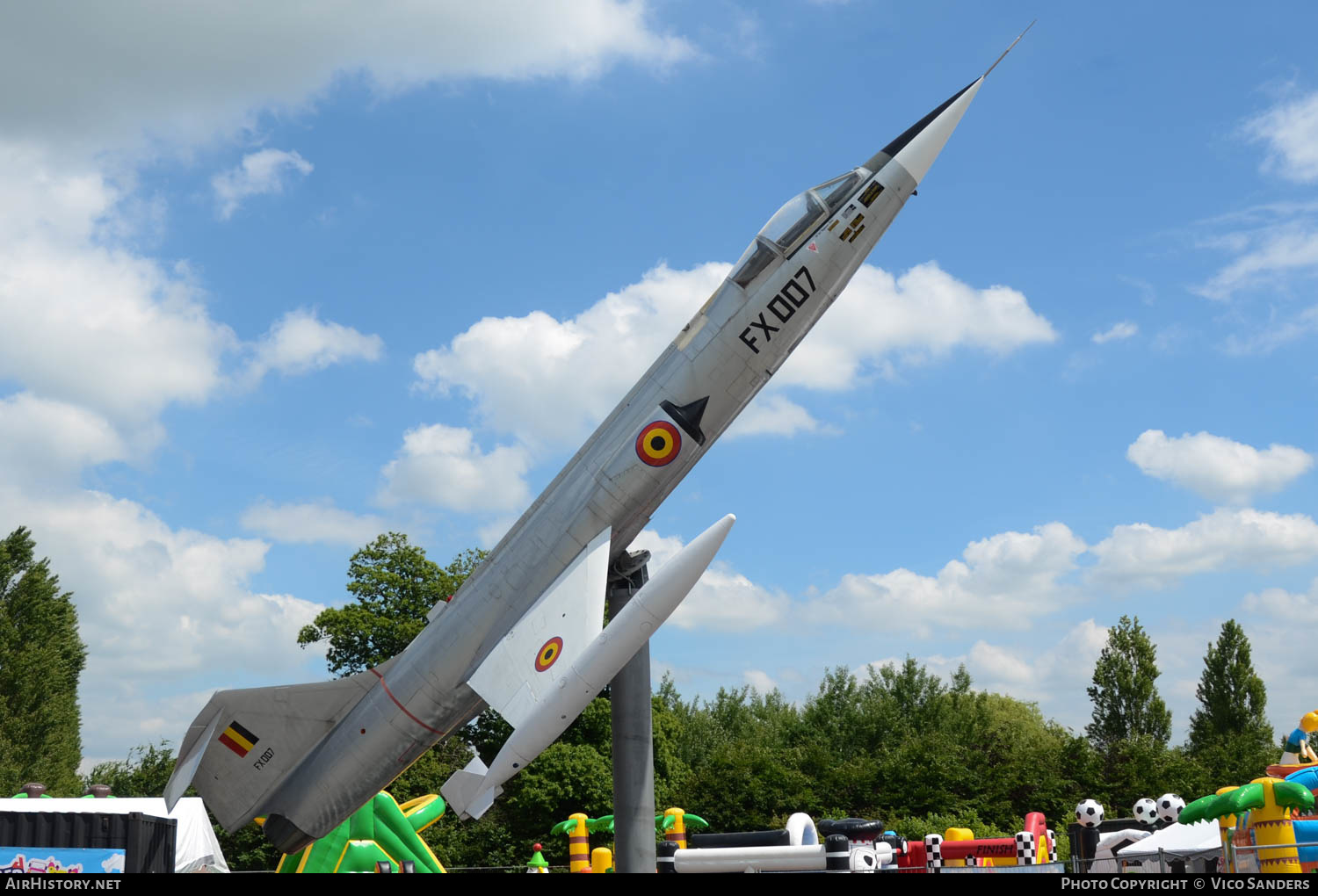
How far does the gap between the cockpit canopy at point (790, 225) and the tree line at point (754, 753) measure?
1938 centimetres

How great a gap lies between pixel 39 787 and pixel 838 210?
60.1 feet

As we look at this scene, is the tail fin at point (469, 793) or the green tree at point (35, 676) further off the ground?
the green tree at point (35, 676)

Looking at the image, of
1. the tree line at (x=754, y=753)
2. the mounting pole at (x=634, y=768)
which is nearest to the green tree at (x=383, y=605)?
the tree line at (x=754, y=753)

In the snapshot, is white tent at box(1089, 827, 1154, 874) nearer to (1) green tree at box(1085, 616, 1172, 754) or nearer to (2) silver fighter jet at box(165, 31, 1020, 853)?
(2) silver fighter jet at box(165, 31, 1020, 853)

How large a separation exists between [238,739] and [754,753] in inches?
825

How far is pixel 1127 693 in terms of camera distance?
120 ft

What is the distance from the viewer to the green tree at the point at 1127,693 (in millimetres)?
36062

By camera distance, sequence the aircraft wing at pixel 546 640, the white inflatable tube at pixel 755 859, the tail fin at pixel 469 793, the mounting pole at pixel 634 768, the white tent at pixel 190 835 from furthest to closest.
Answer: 1. the white tent at pixel 190 835
2. the white inflatable tube at pixel 755 859
3. the mounting pole at pixel 634 768
4. the aircraft wing at pixel 546 640
5. the tail fin at pixel 469 793

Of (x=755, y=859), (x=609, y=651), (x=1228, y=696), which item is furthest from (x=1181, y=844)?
(x=1228, y=696)

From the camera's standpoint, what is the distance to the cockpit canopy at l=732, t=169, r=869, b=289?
1138cm

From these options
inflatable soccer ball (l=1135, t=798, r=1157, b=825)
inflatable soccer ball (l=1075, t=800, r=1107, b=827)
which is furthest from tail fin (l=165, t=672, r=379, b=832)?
inflatable soccer ball (l=1135, t=798, r=1157, b=825)

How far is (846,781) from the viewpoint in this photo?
30.2 metres

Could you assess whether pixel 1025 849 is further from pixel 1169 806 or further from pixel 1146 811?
pixel 1169 806

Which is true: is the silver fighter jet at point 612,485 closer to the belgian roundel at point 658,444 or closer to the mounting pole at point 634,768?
the belgian roundel at point 658,444
